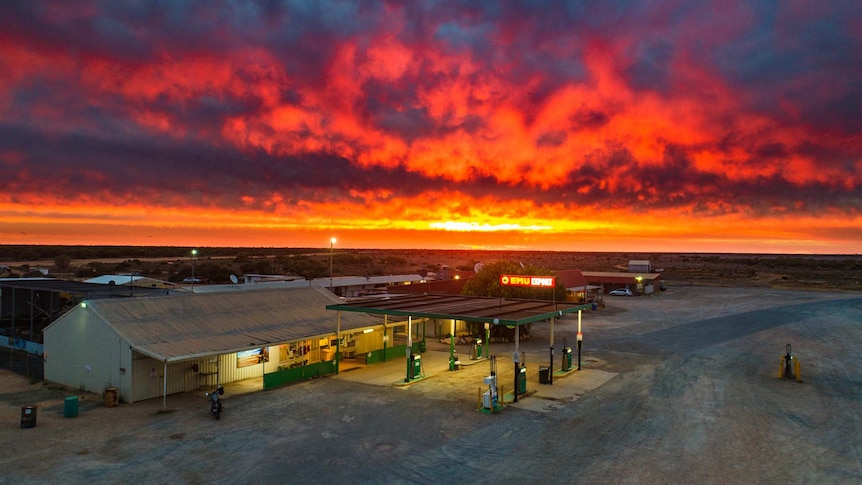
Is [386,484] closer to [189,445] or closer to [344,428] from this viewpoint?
[344,428]

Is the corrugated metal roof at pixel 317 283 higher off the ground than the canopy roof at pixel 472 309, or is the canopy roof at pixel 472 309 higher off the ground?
the canopy roof at pixel 472 309

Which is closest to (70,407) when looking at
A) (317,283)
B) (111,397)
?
(111,397)

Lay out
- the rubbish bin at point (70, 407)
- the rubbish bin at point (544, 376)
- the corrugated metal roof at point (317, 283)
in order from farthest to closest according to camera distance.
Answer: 1. the corrugated metal roof at point (317, 283)
2. the rubbish bin at point (544, 376)
3. the rubbish bin at point (70, 407)

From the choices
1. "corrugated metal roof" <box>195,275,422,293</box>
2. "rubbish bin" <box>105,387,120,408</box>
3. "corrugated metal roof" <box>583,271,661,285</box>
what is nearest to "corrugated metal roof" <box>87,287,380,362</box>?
"rubbish bin" <box>105,387,120,408</box>

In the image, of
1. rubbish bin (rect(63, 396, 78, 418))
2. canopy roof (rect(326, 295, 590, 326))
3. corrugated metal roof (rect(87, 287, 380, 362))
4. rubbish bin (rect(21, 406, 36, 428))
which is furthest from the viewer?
canopy roof (rect(326, 295, 590, 326))

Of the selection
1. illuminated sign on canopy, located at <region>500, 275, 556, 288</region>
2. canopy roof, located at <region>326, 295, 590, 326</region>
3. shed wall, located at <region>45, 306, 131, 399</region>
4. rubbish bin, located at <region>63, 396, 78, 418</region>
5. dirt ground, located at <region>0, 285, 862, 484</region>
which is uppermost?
illuminated sign on canopy, located at <region>500, 275, 556, 288</region>

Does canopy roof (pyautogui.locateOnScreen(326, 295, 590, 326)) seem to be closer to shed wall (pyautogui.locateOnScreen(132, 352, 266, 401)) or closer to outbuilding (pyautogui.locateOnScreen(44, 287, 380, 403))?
outbuilding (pyautogui.locateOnScreen(44, 287, 380, 403))

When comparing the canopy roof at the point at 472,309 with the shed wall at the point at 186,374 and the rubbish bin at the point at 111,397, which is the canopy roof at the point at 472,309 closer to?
the shed wall at the point at 186,374

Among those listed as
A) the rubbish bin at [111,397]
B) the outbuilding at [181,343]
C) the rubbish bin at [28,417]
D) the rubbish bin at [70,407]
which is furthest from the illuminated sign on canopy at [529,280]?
the rubbish bin at [28,417]
